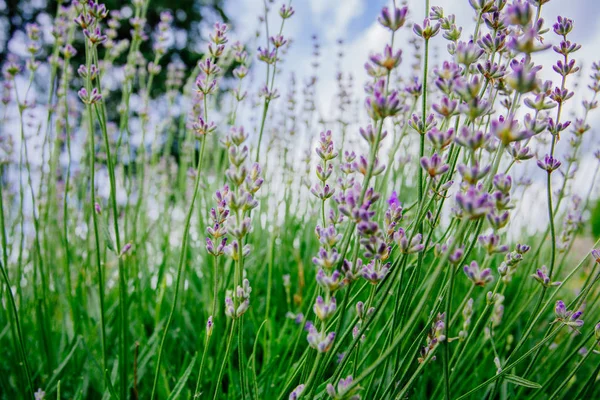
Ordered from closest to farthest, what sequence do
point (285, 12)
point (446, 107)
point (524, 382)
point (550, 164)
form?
1. point (446, 107)
2. point (524, 382)
3. point (550, 164)
4. point (285, 12)

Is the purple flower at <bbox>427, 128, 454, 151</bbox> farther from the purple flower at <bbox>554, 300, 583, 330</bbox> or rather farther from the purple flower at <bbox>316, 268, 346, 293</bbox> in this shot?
the purple flower at <bbox>554, 300, 583, 330</bbox>

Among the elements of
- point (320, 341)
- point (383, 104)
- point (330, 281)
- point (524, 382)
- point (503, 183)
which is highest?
point (383, 104)

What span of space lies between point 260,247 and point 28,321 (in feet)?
4.19

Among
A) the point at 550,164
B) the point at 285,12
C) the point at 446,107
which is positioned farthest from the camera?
the point at 285,12

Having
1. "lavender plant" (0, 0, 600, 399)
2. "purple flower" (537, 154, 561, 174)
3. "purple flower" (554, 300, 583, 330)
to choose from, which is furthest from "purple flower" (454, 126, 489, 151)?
"purple flower" (554, 300, 583, 330)

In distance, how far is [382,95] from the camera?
2.38 ft

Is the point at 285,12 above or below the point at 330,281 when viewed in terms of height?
above

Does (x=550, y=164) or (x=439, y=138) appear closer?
(x=439, y=138)

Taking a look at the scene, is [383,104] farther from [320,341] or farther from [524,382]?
[524,382]

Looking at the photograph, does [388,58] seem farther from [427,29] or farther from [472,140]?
[427,29]

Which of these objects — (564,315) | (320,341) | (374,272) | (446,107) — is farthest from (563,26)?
(320,341)

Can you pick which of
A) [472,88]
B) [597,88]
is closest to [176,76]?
[597,88]

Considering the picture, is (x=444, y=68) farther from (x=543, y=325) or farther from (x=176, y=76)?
(x=176, y=76)

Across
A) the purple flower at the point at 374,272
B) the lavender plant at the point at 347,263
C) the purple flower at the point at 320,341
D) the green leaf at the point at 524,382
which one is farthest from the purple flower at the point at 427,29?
the green leaf at the point at 524,382
